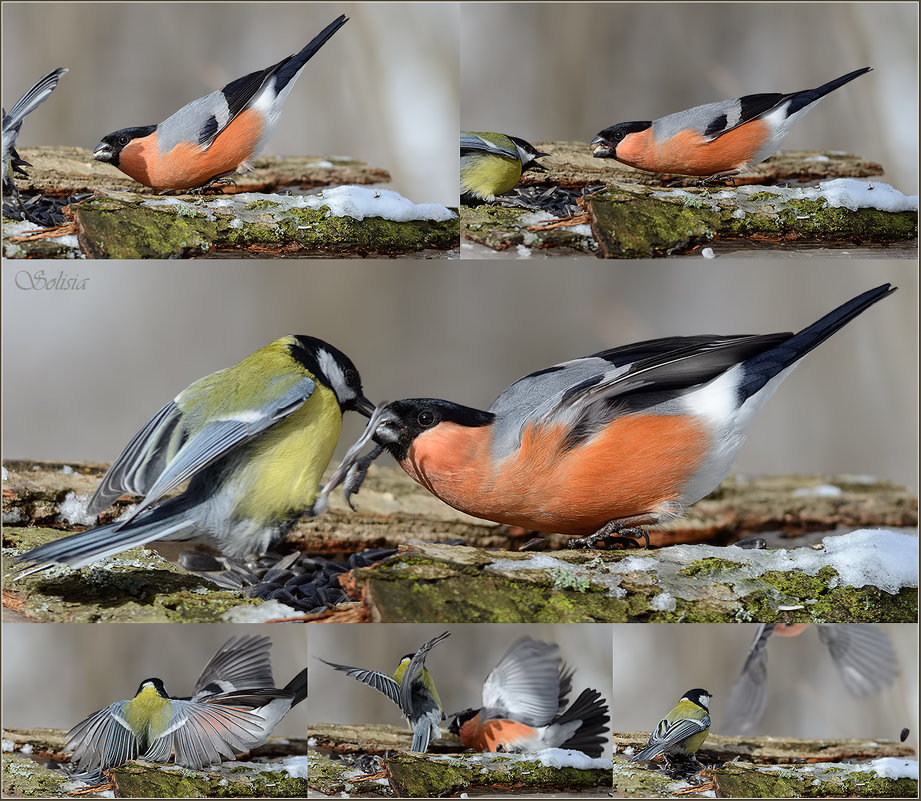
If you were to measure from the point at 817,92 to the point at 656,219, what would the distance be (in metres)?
0.55

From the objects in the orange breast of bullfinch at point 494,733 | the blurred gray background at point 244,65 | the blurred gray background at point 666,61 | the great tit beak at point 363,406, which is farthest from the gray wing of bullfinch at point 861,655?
the blurred gray background at point 244,65

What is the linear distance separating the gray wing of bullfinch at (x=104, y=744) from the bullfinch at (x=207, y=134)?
132 cm

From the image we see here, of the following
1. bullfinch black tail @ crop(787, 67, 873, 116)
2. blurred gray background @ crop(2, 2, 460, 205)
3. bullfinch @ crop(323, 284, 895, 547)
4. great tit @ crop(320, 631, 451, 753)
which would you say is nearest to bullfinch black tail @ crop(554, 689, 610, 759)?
great tit @ crop(320, 631, 451, 753)

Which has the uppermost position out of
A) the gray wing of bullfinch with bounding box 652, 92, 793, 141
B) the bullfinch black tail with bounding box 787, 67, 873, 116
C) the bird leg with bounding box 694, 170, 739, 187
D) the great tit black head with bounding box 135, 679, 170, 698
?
the bullfinch black tail with bounding box 787, 67, 873, 116

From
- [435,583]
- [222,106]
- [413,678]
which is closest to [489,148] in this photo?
[222,106]

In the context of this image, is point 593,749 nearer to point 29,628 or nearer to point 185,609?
point 185,609

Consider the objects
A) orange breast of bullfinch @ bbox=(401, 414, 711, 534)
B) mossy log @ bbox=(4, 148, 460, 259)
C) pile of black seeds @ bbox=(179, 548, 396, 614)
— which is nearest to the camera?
orange breast of bullfinch @ bbox=(401, 414, 711, 534)

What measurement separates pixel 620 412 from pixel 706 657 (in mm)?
701

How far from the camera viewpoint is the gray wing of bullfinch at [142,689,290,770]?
192cm

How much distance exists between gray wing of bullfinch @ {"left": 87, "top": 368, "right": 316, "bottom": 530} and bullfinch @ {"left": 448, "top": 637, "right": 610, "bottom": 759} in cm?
82

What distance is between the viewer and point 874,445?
228cm

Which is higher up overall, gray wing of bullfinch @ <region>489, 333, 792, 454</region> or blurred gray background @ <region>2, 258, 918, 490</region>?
blurred gray background @ <region>2, 258, 918, 490</region>

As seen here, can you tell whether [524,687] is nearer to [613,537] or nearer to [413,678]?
[413,678]

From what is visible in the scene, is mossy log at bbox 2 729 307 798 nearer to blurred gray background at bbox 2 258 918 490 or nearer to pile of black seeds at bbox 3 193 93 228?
blurred gray background at bbox 2 258 918 490
